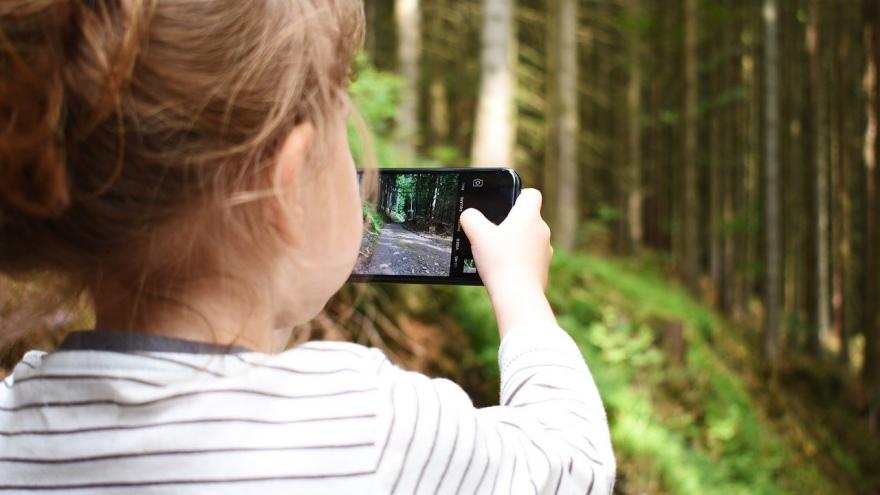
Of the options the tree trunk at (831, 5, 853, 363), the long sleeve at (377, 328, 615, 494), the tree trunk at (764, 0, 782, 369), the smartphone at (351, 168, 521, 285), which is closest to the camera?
the long sleeve at (377, 328, 615, 494)

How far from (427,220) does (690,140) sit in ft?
61.9

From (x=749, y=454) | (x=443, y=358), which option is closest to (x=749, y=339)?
(x=749, y=454)

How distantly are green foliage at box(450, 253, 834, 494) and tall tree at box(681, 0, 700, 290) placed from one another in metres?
7.33

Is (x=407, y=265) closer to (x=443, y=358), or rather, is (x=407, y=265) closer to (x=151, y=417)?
(x=151, y=417)

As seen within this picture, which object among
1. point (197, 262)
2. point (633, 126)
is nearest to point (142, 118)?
point (197, 262)

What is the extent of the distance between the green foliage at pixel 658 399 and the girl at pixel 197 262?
189 inches

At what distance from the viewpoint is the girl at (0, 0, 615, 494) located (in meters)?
0.89

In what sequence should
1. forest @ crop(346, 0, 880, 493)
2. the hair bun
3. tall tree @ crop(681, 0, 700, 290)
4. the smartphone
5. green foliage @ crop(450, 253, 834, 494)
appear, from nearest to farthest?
the hair bun
the smartphone
green foliage @ crop(450, 253, 834, 494)
forest @ crop(346, 0, 880, 493)
tall tree @ crop(681, 0, 700, 290)

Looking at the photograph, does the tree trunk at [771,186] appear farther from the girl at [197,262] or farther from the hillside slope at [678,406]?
the girl at [197,262]

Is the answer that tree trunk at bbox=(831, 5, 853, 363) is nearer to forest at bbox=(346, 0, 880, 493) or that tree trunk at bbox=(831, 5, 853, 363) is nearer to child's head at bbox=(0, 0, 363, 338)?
forest at bbox=(346, 0, 880, 493)

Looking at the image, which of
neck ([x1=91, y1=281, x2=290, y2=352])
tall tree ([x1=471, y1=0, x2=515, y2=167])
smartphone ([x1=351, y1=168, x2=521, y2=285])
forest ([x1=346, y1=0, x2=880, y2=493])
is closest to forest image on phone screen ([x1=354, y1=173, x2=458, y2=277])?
smartphone ([x1=351, y1=168, x2=521, y2=285])

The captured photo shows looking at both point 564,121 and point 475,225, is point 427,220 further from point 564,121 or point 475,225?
point 564,121

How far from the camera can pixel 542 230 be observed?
4.41ft

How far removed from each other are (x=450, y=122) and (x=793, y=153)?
32.8ft
